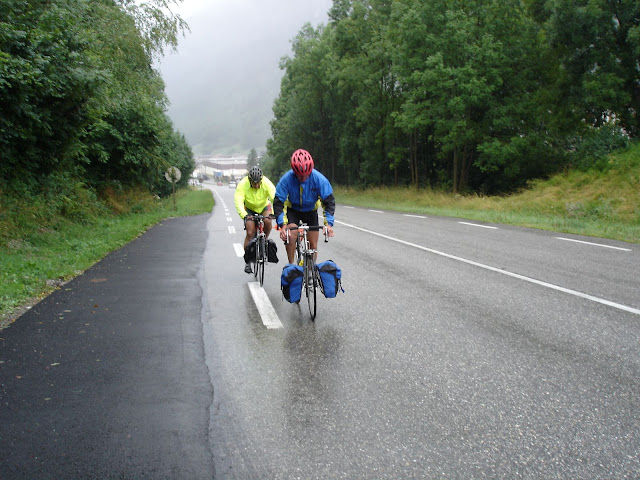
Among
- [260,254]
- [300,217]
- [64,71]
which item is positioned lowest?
[260,254]

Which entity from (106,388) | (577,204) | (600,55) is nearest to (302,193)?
(106,388)

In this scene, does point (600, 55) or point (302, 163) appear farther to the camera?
point (600, 55)

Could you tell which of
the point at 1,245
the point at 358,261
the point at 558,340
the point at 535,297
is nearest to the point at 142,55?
the point at 1,245

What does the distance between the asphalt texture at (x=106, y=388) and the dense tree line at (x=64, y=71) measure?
4897 mm

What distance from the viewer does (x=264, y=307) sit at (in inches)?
243

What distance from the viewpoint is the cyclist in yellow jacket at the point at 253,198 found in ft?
25.3

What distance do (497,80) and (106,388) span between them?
29.7m

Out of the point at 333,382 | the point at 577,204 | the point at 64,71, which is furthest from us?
the point at 577,204

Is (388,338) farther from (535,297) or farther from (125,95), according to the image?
(125,95)

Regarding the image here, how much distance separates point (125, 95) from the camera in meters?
15.1

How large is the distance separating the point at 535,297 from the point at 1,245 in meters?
9.52

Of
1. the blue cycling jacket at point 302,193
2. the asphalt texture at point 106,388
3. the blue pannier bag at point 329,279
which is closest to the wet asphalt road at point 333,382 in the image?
the asphalt texture at point 106,388

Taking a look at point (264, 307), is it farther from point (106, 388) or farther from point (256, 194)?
point (106, 388)

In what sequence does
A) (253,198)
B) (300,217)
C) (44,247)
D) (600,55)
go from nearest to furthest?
(300,217) → (253,198) → (44,247) → (600,55)
